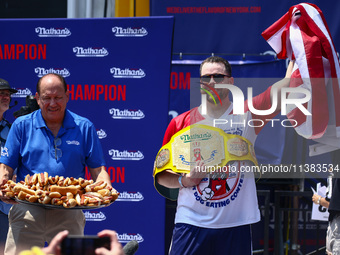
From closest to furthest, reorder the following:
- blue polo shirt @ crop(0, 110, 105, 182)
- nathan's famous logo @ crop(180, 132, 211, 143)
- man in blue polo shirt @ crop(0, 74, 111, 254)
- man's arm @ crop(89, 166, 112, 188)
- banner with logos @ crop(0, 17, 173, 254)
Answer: nathan's famous logo @ crop(180, 132, 211, 143) → man in blue polo shirt @ crop(0, 74, 111, 254) → blue polo shirt @ crop(0, 110, 105, 182) → man's arm @ crop(89, 166, 112, 188) → banner with logos @ crop(0, 17, 173, 254)

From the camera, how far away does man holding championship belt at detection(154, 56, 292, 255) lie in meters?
3.47

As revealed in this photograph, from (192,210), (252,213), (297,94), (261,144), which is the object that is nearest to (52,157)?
(192,210)

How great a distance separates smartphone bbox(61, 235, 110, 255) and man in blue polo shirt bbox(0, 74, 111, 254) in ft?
8.22

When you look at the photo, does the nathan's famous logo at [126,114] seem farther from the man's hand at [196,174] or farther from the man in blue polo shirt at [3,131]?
the man's hand at [196,174]

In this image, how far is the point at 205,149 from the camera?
3.50 meters

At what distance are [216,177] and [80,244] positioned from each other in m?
2.16

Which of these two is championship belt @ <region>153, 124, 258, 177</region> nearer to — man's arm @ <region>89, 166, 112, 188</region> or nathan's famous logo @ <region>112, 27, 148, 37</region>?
man's arm @ <region>89, 166, 112, 188</region>

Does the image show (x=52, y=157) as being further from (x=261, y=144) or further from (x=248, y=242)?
(x=261, y=144)

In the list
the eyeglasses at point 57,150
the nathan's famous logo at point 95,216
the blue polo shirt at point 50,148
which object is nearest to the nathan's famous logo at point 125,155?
the nathan's famous logo at point 95,216

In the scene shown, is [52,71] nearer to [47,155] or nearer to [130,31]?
[130,31]

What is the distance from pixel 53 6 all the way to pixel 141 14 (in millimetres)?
1177

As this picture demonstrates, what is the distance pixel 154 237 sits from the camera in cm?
538

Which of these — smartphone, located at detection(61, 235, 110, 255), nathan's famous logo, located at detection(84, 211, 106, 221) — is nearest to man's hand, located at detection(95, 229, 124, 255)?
smartphone, located at detection(61, 235, 110, 255)

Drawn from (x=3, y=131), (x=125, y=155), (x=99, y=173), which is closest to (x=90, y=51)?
(x=125, y=155)
